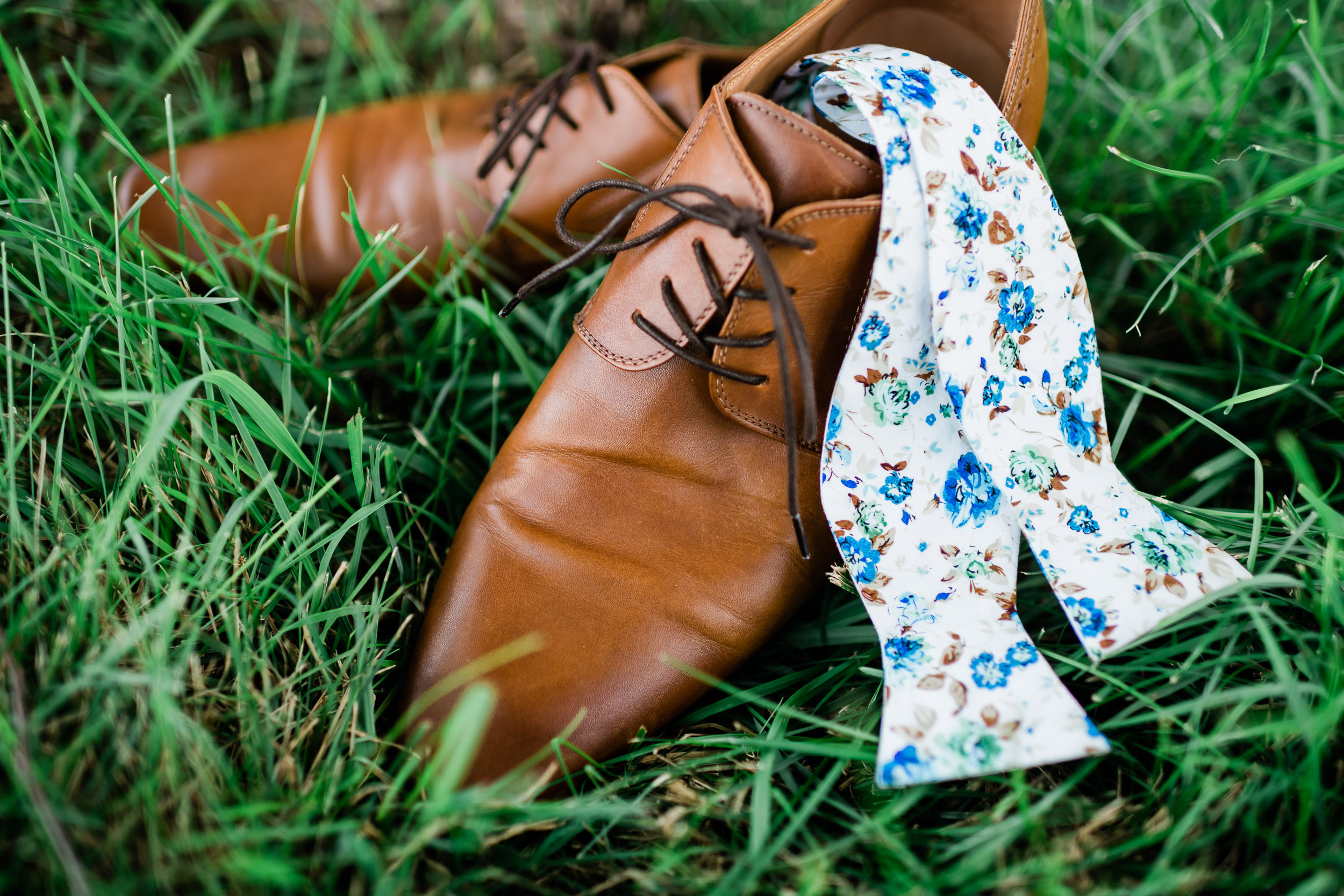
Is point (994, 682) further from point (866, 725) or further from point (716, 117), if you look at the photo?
point (716, 117)

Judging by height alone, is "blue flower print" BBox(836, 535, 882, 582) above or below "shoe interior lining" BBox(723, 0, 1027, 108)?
below

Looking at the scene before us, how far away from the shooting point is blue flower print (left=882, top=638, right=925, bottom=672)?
1.13m

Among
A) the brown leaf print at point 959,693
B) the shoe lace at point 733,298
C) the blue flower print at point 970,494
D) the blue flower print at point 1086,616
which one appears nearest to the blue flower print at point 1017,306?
the blue flower print at point 970,494

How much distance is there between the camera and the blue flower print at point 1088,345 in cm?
129

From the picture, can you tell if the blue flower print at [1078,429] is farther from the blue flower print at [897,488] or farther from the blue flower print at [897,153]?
the blue flower print at [897,153]

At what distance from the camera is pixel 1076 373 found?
1.29 metres

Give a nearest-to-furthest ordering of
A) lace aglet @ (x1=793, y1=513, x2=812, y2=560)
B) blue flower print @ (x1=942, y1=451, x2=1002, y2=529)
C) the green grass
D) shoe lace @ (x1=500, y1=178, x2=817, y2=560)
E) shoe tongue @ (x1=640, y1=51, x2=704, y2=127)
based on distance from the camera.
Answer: the green grass < shoe lace @ (x1=500, y1=178, x2=817, y2=560) < lace aglet @ (x1=793, y1=513, x2=812, y2=560) < blue flower print @ (x1=942, y1=451, x2=1002, y2=529) < shoe tongue @ (x1=640, y1=51, x2=704, y2=127)

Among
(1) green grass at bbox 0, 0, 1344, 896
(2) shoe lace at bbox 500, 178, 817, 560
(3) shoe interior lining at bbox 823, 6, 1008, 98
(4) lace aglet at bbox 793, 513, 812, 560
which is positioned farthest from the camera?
(3) shoe interior lining at bbox 823, 6, 1008, 98

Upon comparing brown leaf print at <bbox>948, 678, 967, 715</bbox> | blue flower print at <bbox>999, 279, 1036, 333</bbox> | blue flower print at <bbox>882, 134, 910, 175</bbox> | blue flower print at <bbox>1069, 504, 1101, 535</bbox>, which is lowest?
brown leaf print at <bbox>948, 678, 967, 715</bbox>

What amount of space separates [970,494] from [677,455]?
500 millimetres

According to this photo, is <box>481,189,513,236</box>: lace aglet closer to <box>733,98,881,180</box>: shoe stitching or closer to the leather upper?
the leather upper

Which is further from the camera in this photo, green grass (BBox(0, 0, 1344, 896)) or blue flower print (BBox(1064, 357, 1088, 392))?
blue flower print (BBox(1064, 357, 1088, 392))

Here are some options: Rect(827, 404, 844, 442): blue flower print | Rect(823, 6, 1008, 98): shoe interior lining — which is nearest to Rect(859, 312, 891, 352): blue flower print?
Rect(827, 404, 844, 442): blue flower print

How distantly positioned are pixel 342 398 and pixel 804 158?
0.91m
